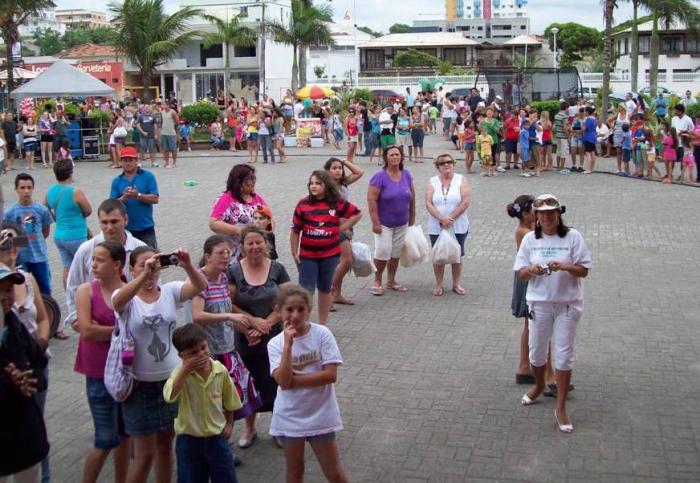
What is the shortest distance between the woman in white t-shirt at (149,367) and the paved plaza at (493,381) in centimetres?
88

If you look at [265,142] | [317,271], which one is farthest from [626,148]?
[317,271]

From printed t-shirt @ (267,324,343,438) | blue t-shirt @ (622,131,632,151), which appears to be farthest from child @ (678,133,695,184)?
printed t-shirt @ (267,324,343,438)

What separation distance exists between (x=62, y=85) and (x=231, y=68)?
40548 mm

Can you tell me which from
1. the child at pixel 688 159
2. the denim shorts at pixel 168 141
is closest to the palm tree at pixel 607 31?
the child at pixel 688 159

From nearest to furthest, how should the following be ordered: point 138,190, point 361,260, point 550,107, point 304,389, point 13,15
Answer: point 304,389, point 138,190, point 361,260, point 550,107, point 13,15

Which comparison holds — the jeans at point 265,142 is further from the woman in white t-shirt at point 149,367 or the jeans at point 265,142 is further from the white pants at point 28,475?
the white pants at point 28,475

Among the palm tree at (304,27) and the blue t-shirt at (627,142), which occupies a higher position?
the palm tree at (304,27)

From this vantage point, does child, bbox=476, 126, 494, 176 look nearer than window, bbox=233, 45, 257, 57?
Yes

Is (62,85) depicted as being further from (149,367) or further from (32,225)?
(149,367)

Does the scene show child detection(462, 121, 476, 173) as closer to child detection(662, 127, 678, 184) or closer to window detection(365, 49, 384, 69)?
child detection(662, 127, 678, 184)

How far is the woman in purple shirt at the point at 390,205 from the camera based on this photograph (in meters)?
10.1

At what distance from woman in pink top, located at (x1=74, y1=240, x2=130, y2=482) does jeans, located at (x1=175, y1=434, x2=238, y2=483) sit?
507 millimetres

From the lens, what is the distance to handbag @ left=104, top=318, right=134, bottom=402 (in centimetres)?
491

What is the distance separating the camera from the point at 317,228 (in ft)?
27.1
